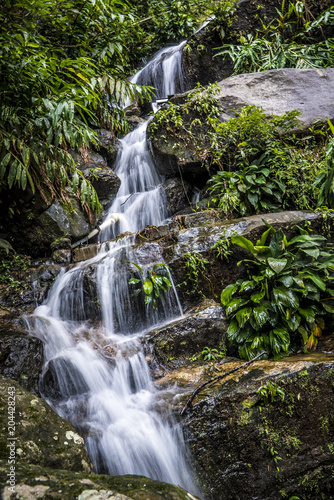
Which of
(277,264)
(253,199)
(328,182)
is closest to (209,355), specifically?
(277,264)

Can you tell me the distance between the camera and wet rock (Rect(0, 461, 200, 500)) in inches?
53.2

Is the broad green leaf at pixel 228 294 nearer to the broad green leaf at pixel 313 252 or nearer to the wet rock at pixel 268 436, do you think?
the broad green leaf at pixel 313 252

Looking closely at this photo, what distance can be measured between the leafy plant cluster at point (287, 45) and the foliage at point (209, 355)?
7778 mm

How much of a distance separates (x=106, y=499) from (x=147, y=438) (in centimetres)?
180

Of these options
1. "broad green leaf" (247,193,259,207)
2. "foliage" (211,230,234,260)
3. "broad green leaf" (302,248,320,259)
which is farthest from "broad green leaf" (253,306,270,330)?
"broad green leaf" (247,193,259,207)

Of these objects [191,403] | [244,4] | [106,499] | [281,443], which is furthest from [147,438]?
[244,4]

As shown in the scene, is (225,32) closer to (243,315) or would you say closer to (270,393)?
(243,315)

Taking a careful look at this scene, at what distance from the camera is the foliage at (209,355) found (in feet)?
12.6

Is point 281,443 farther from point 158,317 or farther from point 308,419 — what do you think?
point 158,317

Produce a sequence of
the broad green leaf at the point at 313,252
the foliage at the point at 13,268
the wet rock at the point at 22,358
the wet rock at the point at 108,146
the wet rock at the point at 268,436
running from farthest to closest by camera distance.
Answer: the wet rock at the point at 108,146 → the foliage at the point at 13,268 → the broad green leaf at the point at 313,252 → the wet rock at the point at 22,358 → the wet rock at the point at 268,436

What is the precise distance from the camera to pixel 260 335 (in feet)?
12.3

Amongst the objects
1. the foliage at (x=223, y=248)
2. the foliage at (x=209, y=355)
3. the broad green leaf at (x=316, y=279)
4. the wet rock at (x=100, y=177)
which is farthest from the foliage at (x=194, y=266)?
the wet rock at (x=100, y=177)

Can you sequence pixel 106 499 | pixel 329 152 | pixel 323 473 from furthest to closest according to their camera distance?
pixel 329 152
pixel 323 473
pixel 106 499

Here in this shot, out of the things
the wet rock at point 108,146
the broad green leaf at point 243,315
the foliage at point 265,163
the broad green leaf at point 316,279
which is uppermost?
the wet rock at point 108,146
